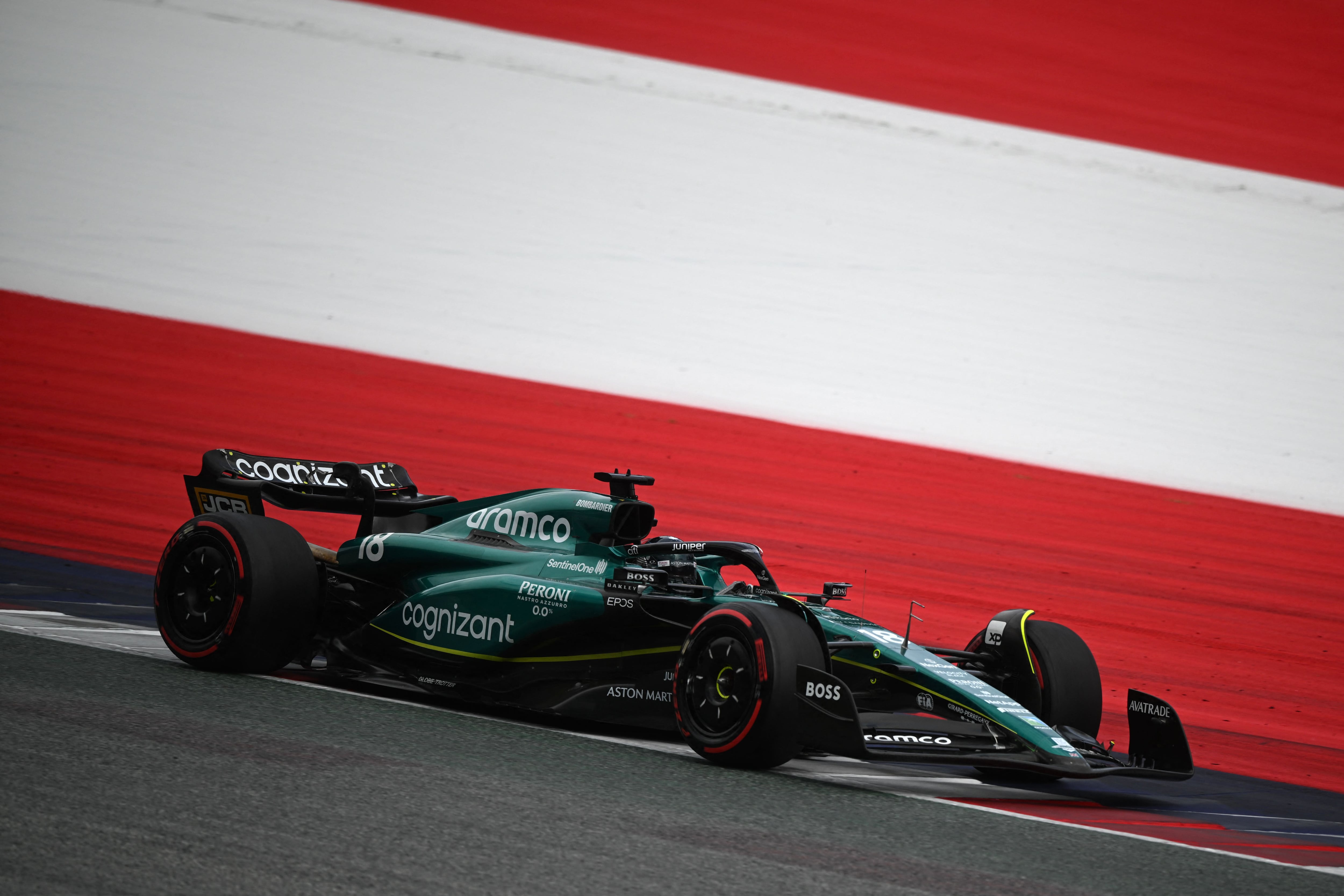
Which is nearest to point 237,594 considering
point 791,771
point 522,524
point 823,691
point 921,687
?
point 522,524

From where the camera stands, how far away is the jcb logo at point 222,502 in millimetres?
7375

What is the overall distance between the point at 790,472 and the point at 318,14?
48.7ft

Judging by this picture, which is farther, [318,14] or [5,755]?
[318,14]

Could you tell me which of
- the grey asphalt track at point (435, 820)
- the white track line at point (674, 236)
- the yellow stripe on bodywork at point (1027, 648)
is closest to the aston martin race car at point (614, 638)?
the yellow stripe on bodywork at point (1027, 648)

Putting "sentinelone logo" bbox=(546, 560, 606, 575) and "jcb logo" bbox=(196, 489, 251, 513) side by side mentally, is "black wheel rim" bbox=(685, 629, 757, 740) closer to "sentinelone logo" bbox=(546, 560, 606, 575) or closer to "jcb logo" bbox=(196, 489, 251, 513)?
"sentinelone logo" bbox=(546, 560, 606, 575)

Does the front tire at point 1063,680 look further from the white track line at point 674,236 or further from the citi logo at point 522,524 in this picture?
the white track line at point 674,236

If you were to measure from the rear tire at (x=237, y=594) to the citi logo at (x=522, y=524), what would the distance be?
0.85 metres

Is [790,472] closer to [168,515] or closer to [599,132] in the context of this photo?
[168,515]

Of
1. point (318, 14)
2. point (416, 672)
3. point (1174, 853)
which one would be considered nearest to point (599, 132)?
point (318, 14)

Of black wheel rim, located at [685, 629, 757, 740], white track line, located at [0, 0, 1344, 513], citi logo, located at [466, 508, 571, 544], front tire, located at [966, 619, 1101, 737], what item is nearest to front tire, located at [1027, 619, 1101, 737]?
front tire, located at [966, 619, 1101, 737]

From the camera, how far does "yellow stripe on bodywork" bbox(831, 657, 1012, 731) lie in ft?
18.9

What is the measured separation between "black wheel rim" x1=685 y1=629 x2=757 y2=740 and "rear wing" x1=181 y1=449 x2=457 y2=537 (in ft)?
7.55

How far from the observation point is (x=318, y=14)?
87.4 feet

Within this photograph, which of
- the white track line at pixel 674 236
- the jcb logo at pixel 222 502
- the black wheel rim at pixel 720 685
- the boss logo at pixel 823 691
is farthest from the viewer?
the white track line at pixel 674 236
